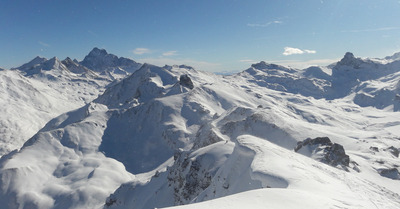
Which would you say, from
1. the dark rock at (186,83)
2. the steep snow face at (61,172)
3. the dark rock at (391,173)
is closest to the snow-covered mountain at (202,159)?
the dark rock at (391,173)

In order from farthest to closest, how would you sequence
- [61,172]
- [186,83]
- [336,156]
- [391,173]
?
[186,83] → [61,172] → [336,156] → [391,173]

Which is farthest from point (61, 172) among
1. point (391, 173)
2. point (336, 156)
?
point (391, 173)

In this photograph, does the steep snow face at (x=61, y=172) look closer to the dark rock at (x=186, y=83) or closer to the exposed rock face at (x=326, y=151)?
the dark rock at (x=186, y=83)

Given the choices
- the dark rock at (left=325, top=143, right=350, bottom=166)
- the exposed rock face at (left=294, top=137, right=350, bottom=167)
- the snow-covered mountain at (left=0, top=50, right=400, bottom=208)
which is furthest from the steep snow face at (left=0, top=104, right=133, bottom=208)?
the dark rock at (left=325, top=143, right=350, bottom=166)

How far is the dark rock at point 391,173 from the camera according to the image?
1711 inches

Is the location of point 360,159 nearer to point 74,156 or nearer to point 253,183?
point 253,183

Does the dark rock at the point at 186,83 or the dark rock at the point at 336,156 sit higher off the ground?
the dark rock at the point at 186,83

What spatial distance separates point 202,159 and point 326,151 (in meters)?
22.4

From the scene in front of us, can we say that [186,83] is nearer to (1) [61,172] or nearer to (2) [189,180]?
(1) [61,172]

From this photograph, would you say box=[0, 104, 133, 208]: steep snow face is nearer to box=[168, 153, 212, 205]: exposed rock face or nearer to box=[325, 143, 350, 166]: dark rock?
box=[168, 153, 212, 205]: exposed rock face

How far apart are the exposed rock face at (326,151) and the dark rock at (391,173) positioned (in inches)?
240

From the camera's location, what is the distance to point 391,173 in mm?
44000

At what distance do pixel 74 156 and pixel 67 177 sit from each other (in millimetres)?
14634

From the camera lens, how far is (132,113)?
143000mm
